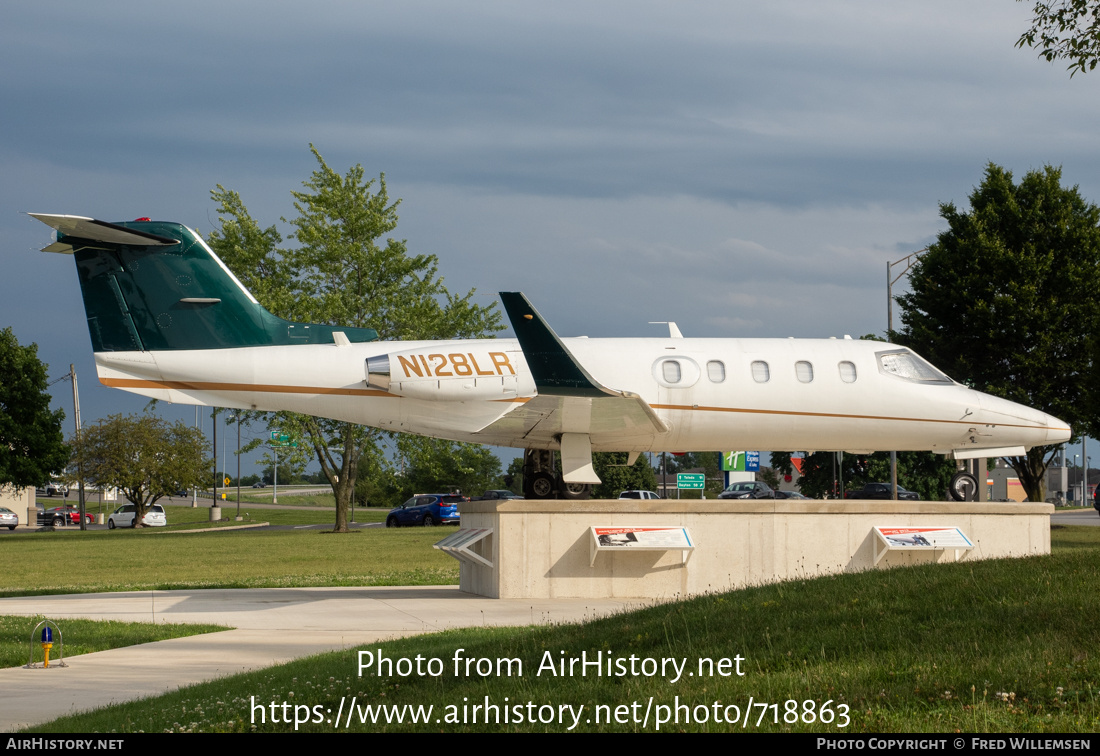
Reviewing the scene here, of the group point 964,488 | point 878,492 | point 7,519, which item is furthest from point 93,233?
point 7,519

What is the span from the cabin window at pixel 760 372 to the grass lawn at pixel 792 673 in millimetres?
7705

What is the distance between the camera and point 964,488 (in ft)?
63.9

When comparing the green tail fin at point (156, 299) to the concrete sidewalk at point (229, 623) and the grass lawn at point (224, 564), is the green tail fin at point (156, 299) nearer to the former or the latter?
the concrete sidewalk at point (229, 623)

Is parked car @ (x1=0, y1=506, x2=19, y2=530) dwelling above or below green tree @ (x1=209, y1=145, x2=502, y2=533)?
below

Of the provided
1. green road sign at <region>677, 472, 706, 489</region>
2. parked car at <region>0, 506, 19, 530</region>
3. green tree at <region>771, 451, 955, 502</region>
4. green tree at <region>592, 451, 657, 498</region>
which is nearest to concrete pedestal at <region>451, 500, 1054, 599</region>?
green road sign at <region>677, 472, 706, 489</region>

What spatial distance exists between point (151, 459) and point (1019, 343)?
5069 centimetres

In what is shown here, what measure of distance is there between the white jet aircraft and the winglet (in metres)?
1.26

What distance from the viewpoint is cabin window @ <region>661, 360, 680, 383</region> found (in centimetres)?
1791

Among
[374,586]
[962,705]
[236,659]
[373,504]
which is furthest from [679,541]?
[373,504]

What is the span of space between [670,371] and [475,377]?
11.5 feet

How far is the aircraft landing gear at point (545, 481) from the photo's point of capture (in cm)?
1848

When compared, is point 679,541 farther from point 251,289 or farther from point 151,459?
point 151,459

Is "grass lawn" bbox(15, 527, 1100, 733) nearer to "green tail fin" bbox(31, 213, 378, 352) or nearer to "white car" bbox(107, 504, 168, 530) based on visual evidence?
"green tail fin" bbox(31, 213, 378, 352)

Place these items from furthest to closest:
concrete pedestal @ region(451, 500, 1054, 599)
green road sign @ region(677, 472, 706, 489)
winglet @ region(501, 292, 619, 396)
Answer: green road sign @ region(677, 472, 706, 489) → concrete pedestal @ region(451, 500, 1054, 599) → winglet @ region(501, 292, 619, 396)
